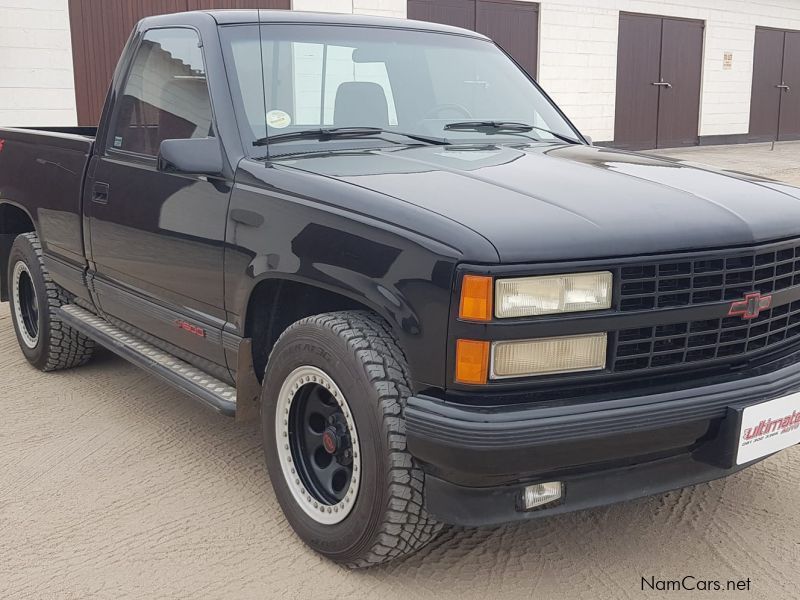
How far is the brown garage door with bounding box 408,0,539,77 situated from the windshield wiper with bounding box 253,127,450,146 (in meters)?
11.7

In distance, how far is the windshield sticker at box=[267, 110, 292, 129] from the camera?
3.28 metres

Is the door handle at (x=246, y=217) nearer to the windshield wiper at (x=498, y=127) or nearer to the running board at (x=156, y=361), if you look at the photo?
the running board at (x=156, y=361)

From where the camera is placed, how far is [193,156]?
10.2 ft

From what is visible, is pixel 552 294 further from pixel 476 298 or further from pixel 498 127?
pixel 498 127

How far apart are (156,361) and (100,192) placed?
868 mm

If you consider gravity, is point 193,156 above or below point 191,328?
above

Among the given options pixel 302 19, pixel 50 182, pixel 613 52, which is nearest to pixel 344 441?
pixel 302 19

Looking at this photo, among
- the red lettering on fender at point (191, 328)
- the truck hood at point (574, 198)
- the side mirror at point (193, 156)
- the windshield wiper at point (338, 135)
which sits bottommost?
the red lettering on fender at point (191, 328)

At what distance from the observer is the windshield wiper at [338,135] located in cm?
325

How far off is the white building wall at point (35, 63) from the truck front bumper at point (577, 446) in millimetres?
9437

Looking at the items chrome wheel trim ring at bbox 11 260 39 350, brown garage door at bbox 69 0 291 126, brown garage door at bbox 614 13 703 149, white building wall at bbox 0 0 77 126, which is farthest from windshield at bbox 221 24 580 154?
brown garage door at bbox 614 13 703 149

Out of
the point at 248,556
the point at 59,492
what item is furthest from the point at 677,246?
the point at 59,492

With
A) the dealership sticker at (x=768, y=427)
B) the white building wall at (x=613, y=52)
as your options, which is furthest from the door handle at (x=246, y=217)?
the white building wall at (x=613, y=52)

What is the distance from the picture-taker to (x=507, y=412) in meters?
2.27
